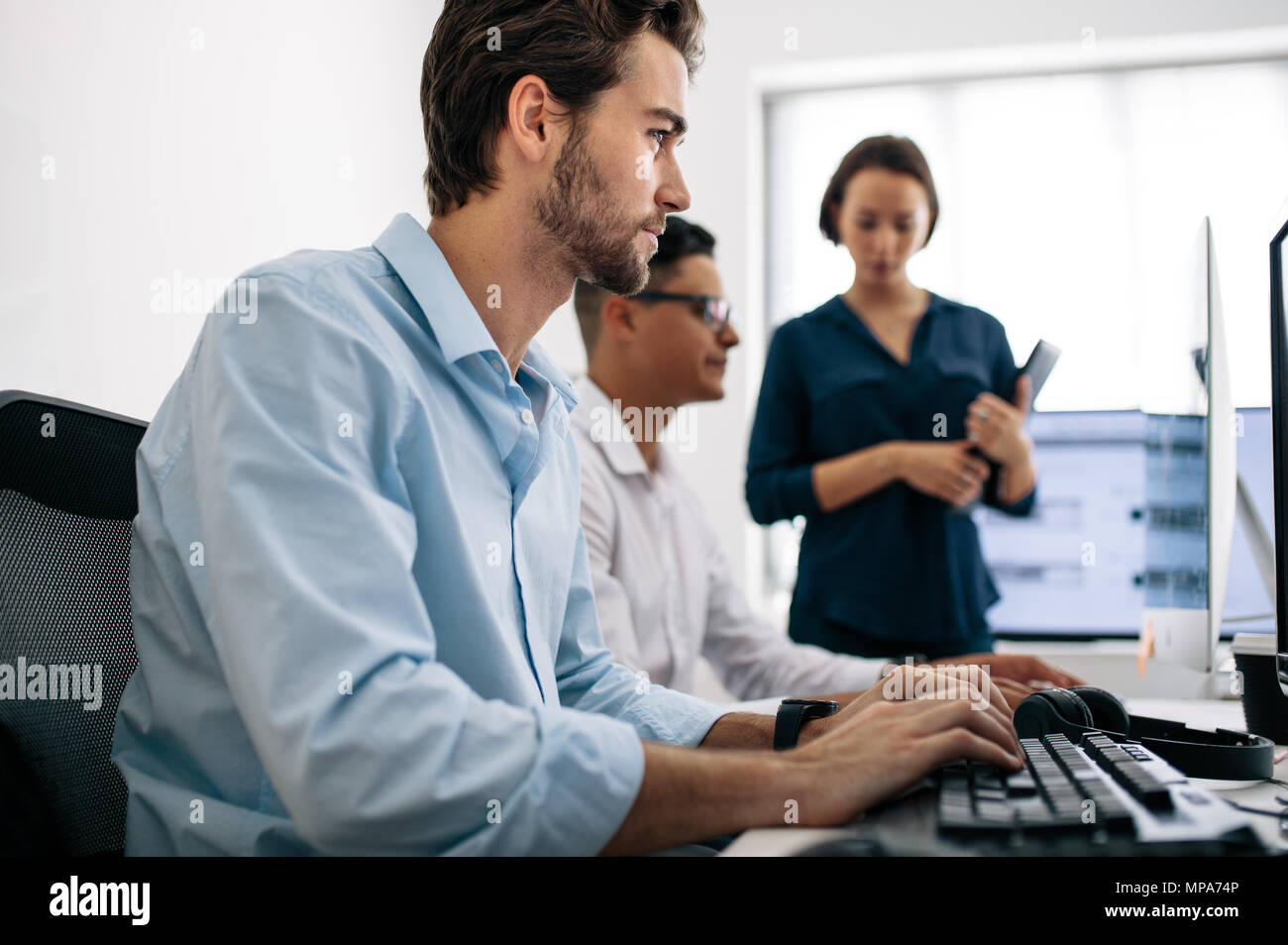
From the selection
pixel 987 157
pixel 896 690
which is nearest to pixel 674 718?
pixel 896 690

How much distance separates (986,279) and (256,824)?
337 cm

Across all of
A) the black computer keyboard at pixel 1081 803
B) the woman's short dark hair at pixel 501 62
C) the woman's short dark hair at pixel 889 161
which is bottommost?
the black computer keyboard at pixel 1081 803

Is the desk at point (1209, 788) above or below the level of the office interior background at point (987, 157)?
below

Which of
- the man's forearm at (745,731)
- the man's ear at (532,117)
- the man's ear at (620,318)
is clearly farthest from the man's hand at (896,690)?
the man's ear at (620,318)

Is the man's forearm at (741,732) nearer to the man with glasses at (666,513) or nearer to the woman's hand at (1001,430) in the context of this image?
the man with glasses at (666,513)

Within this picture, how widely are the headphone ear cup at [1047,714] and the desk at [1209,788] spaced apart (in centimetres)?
11

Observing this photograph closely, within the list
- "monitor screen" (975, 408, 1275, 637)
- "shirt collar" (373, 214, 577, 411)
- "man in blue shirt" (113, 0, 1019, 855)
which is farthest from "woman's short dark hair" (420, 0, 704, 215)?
"monitor screen" (975, 408, 1275, 637)

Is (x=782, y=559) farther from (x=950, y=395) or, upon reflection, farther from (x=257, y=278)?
(x=257, y=278)

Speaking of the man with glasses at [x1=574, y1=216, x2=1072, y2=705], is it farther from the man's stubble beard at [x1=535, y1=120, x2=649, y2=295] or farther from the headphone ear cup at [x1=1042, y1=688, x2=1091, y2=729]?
the man's stubble beard at [x1=535, y1=120, x2=649, y2=295]

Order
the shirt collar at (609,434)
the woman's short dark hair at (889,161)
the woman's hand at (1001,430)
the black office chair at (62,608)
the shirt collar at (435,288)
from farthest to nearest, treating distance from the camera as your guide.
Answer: the woman's short dark hair at (889,161)
the woman's hand at (1001,430)
the shirt collar at (609,434)
the shirt collar at (435,288)
the black office chair at (62,608)

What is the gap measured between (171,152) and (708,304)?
1.00 meters

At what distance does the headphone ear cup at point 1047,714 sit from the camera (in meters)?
0.94

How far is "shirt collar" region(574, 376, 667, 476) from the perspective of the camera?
175 cm

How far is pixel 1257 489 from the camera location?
1196mm
